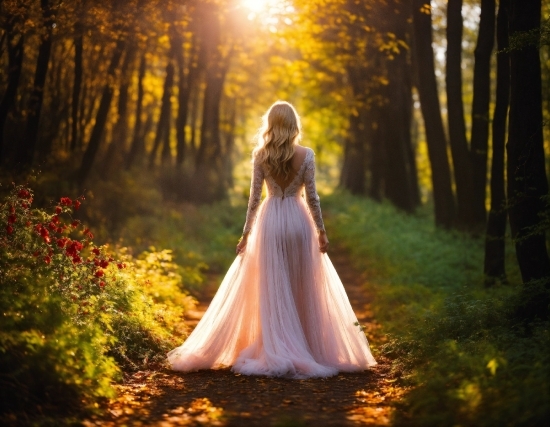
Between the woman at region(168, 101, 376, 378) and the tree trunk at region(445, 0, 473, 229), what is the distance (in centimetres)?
876

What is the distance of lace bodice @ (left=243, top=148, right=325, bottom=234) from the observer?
851 cm

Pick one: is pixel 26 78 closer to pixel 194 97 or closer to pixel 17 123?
pixel 17 123

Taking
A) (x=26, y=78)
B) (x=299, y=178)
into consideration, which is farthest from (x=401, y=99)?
(x=299, y=178)

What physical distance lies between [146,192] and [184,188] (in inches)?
173

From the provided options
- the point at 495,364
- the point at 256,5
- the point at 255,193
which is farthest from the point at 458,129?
the point at 495,364

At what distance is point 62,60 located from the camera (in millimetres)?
18484

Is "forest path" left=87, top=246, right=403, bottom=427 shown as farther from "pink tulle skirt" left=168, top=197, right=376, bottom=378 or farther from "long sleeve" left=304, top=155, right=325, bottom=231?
"long sleeve" left=304, top=155, right=325, bottom=231

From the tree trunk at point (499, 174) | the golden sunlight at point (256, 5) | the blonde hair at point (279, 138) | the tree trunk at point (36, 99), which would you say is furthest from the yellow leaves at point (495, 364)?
the golden sunlight at point (256, 5)

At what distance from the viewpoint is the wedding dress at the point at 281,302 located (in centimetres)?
818

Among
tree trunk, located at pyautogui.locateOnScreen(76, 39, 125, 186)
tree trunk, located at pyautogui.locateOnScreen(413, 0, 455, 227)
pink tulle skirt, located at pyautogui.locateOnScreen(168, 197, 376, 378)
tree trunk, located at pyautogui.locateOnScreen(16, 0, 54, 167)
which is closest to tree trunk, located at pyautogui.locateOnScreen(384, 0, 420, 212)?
tree trunk, located at pyautogui.locateOnScreen(413, 0, 455, 227)

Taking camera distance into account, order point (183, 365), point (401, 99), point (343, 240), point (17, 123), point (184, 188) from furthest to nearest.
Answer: point (184, 188) → point (401, 99) → point (343, 240) → point (17, 123) → point (183, 365)

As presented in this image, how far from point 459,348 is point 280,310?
203 centimetres

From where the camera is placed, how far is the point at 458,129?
17.1m

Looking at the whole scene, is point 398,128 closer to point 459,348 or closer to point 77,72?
point 77,72
